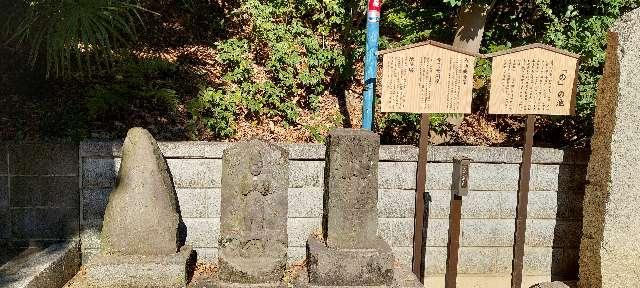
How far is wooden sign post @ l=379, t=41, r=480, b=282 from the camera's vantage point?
5.16m

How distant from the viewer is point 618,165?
5016 mm

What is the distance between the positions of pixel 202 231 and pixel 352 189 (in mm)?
1800

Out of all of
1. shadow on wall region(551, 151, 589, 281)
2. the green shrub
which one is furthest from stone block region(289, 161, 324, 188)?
shadow on wall region(551, 151, 589, 281)

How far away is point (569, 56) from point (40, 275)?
5.50 meters

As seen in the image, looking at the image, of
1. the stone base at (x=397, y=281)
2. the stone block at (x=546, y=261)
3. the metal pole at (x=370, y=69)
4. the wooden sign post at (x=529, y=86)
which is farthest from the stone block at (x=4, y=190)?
the stone block at (x=546, y=261)

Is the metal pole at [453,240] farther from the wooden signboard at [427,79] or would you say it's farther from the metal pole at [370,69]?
the metal pole at [370,69]

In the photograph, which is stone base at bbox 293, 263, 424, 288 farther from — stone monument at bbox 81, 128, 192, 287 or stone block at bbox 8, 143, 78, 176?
stone block at bbox 8, 143, 78, 176

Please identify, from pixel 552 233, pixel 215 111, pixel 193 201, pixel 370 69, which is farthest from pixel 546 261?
pixel 215 111

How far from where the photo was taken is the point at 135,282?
4.59 meters

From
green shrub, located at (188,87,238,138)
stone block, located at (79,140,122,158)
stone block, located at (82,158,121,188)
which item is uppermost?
green shrub, located at (188,87,238,138)

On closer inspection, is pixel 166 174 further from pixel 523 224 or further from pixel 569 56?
pixel 569 56

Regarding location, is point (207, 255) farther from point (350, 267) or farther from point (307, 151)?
point (350, 267)

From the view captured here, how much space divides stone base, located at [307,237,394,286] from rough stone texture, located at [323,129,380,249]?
119mm

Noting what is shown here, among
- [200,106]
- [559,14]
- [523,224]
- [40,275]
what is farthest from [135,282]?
[559,14]
